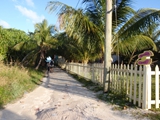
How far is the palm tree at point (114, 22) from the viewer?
9.69m

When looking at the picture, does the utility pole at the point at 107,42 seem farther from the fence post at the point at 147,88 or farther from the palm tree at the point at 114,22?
the fence post at the point at 147,88

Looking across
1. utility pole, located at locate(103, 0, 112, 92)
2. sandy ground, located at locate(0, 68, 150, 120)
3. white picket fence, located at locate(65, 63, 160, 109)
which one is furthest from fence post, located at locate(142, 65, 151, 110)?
utility pole, located at locate(103, 0, 112, 92)

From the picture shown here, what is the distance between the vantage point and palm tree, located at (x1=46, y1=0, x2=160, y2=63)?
9.69 meters

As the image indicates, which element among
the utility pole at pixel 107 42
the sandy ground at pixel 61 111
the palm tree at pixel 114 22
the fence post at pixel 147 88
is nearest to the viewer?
the sandy ground at pixel 61 111

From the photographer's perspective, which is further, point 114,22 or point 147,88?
point 114,22

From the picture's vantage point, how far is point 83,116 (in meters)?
5.15

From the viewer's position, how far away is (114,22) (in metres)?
11.2

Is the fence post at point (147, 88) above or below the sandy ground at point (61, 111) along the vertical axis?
above

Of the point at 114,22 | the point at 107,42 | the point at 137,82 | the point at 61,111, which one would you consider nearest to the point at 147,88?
the point at 137,82

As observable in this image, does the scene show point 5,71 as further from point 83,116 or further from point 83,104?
point 83,116

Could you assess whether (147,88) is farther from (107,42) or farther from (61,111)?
(107,42)

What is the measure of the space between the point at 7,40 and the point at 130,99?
680 inches

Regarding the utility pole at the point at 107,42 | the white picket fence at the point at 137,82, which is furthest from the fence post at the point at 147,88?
the utility pole at the point at 107,42

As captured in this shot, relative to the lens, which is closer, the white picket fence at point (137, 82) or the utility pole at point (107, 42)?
the white picket fence at point (137, 82)
